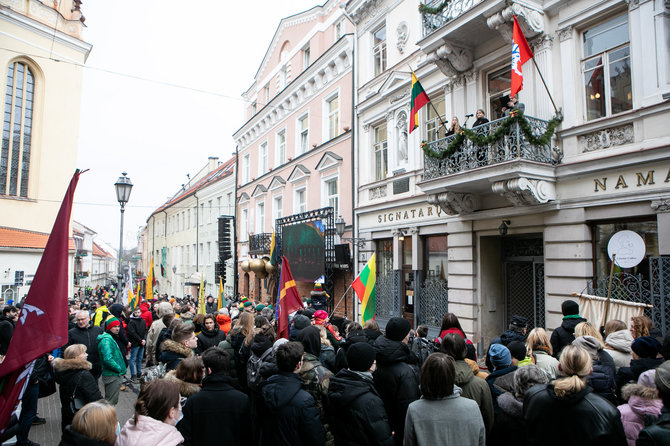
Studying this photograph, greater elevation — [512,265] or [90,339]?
[512,265]

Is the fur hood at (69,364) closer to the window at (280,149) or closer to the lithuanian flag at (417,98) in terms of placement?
the lithuanian flag at (417,98)

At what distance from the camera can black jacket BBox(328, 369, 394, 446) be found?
356cm

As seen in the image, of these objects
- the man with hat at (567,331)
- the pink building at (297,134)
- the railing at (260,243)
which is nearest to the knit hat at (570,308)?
the man with hat at (567,331)

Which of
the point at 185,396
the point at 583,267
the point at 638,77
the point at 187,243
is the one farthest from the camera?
the point at 187,243

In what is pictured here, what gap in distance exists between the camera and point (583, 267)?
345 inches

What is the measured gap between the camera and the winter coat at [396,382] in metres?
4.17

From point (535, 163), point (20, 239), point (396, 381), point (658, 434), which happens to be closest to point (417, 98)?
point (535, 163)

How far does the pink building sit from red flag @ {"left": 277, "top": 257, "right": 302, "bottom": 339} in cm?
865

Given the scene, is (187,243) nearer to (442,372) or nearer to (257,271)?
(257,271)

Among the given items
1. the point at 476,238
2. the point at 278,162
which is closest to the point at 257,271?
the point at 278,162

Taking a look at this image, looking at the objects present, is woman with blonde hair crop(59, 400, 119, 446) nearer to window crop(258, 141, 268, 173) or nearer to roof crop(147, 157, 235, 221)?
window crop(258, 141, 268, 173)

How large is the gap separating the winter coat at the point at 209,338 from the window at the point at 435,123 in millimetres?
8627

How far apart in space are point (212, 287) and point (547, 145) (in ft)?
95.3

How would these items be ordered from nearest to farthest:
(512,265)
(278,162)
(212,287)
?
(512,265) < (278,162) < (212,287)
